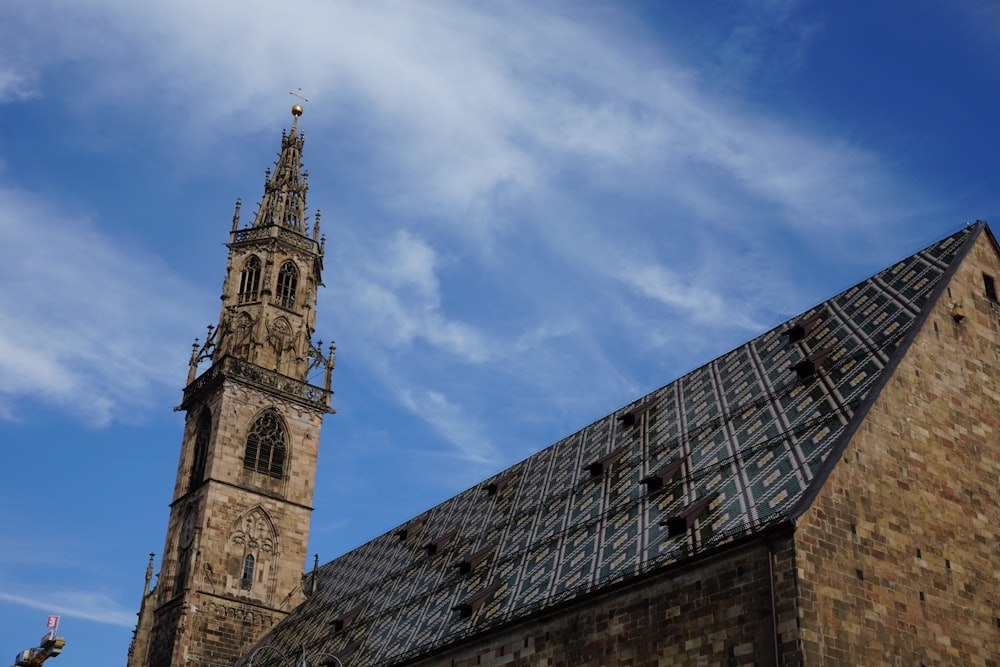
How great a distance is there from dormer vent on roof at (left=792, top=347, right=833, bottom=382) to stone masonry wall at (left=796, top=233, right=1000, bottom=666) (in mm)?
2922

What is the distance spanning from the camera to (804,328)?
32531 millimetres

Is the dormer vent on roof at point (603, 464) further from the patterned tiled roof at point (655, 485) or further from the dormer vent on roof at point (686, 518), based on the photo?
the dormer vent on roof at point (686, 518)

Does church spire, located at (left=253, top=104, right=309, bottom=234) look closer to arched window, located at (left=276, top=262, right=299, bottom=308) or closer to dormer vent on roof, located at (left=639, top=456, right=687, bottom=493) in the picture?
arched window, located at (left=276, top=262, right=299, bottom=308)

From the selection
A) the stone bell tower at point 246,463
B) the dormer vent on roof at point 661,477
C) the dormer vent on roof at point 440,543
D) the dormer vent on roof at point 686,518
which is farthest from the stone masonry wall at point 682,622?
the stone bell tower at point 246,463

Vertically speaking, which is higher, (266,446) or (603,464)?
(266,446)

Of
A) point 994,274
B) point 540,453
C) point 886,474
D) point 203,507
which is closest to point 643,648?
point 886,474

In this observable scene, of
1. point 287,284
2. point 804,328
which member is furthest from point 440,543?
point 287,284

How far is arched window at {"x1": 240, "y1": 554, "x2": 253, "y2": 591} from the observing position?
1890 inches

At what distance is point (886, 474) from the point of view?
947 inches

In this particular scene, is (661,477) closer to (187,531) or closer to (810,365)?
(810,365)

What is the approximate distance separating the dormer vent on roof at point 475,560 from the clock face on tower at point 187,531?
1732cm

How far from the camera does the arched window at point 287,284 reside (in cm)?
5388

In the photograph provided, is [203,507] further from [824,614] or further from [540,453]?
[824,614]

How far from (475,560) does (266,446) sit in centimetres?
1819
